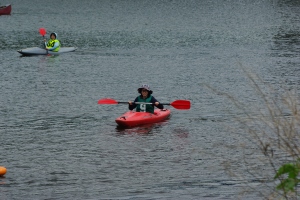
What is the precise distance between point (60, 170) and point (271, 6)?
7430 centimetres

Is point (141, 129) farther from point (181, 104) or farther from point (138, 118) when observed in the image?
point (181, 104)

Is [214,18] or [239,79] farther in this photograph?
[214,18]

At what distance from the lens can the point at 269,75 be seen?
115 feet

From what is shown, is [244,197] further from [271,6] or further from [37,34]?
[271,6]

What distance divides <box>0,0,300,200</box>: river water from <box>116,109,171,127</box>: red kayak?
0.38m

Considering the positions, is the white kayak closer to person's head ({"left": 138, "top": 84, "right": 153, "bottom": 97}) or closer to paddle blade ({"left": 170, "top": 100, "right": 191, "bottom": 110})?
paddle blade ({"left": 170, "top": 100, "right": 191, "bottom": 110})

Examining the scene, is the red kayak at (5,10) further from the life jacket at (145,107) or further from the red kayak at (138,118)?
the life jacket at (145,107)

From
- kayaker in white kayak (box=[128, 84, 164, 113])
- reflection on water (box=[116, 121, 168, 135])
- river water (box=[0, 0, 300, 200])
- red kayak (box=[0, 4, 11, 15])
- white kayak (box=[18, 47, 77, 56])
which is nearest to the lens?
river water (box=[0, 0, 300, 200])

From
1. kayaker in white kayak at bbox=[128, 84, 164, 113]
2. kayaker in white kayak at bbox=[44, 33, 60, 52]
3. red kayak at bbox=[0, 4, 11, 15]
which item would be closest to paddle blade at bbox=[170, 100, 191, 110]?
kayaker in white kayak at bbox=[128, 84, 164, 113]

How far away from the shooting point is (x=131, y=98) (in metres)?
28.8

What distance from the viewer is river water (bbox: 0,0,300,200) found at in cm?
1664

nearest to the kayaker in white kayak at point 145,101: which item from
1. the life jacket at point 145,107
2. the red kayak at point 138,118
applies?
the life jacket at point 145,107

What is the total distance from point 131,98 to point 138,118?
19.6 feet

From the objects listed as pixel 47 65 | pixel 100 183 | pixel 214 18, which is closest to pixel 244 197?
pixel 100 183
